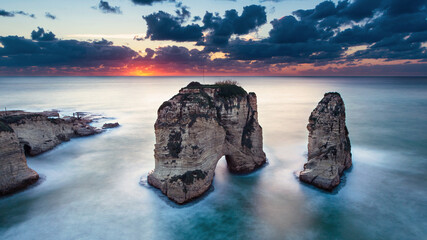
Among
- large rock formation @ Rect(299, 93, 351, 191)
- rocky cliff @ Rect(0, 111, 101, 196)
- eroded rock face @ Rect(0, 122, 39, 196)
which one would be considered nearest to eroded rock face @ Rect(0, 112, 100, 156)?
rocky cliff @ Rect(0, 111, 101, 196)

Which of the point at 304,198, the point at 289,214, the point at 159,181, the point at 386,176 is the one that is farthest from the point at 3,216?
the point at 386,176

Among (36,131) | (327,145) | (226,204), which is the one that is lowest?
(226,204)

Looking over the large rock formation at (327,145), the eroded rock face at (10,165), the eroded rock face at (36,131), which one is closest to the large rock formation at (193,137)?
the large rock formation at (327,145)

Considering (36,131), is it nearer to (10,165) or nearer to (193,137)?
(10,165)

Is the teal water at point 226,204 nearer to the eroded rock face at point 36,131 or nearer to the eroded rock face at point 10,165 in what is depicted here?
the eroded rock face at point 10,165

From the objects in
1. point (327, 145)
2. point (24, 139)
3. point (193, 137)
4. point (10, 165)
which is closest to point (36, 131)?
point (24, 139)

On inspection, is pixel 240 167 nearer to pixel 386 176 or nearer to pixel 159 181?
pixel 159 181

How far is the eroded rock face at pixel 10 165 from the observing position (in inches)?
540

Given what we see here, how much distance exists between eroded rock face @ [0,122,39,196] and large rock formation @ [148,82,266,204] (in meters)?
7.85

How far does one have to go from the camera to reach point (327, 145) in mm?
14945

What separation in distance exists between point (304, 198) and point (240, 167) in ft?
15.5

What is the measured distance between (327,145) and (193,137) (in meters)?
8.54

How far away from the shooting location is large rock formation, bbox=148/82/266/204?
42.6 ft

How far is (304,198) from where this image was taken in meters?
13.7
